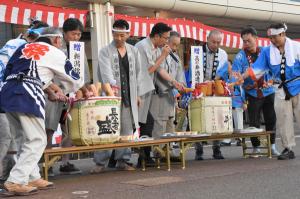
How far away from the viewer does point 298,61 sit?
7.93 meters

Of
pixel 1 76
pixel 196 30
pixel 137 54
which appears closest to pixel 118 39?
pixel 137 54

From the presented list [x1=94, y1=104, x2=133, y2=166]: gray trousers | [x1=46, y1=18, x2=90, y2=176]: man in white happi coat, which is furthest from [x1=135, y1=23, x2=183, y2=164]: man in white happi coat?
[x1=46, y1=18, x2=90, y2=176]: man in white happi coat

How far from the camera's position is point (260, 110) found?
8844mm

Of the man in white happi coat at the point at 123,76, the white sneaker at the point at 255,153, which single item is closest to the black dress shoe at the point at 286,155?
the white sneaker at the point at 255,153

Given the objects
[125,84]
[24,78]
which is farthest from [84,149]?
[125,84]

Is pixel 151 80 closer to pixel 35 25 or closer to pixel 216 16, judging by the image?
pixel 35 25

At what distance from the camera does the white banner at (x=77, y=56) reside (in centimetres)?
743

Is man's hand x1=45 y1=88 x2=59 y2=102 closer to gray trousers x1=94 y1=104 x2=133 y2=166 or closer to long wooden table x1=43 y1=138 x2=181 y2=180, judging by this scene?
long wooden table x1=43 y1=138 x2=181 y2=180

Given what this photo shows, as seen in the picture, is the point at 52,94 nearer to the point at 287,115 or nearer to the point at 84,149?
the point at 84,149

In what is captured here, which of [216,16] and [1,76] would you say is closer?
[1,76]

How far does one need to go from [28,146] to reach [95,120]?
4.18ft

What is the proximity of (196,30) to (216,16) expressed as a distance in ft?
9.74

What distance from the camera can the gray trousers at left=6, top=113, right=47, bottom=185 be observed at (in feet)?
17.8

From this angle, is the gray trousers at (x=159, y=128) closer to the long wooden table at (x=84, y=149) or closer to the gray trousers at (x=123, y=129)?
the gray trousers at (x=123, y=129)
